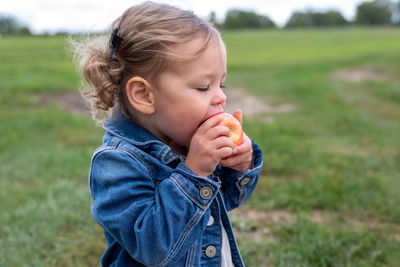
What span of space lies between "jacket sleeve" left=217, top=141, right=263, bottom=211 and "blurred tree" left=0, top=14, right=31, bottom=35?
163 feet

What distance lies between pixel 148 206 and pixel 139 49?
1.90 feet

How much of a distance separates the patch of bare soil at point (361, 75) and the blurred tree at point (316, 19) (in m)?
60.1

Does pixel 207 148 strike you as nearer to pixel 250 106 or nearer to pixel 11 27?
pixel 250 106

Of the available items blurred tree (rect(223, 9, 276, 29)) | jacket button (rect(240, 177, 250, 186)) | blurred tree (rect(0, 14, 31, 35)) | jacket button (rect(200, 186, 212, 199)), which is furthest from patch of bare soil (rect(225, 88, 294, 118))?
blurred tree (rect(223, 9, 276, 29))

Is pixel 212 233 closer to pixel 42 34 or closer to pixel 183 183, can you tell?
pixel 183 183

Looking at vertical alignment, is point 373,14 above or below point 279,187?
below

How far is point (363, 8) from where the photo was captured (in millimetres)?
71188

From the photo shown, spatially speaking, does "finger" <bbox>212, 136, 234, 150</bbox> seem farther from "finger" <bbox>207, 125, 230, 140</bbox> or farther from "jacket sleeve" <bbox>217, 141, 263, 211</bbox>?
"jacket sleeve" <bbox>217, 141, 263, 211</bbox>

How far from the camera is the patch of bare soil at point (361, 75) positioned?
407 inches

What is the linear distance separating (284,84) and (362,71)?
3.30 meters

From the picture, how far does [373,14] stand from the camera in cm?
6994

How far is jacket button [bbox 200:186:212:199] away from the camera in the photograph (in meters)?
1.40

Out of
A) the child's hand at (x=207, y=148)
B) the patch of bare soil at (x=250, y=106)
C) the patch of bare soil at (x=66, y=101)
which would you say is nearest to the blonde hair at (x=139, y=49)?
the child's hand at (x=207, y=148)

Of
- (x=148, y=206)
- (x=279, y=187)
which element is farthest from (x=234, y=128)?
(x=279, y=187)
